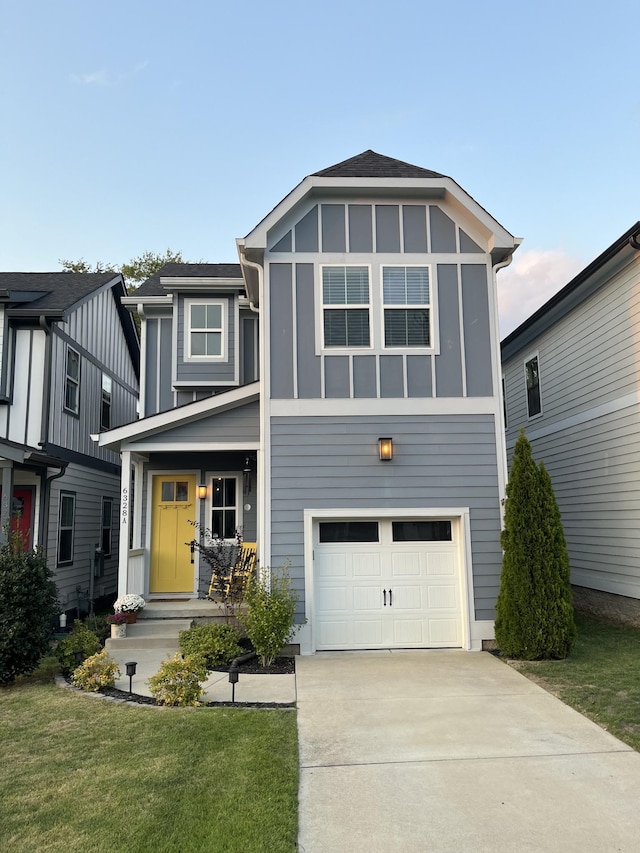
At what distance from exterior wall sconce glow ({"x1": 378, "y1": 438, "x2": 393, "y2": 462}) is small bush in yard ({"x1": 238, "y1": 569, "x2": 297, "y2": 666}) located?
228cm

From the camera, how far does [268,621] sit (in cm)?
734

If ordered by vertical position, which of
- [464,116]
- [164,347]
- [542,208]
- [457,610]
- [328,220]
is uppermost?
[464,116]

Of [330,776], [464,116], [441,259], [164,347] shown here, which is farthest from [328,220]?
[330,776]

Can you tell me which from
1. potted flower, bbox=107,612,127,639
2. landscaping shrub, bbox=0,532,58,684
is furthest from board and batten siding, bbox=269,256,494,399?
potted flower, bbox=107,612,127,639

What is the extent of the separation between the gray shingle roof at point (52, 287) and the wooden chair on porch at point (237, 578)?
5.33 metres

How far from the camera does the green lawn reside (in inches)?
130

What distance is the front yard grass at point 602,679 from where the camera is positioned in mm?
5199

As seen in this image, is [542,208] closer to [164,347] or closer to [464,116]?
[464,116]

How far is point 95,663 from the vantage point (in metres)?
6.49

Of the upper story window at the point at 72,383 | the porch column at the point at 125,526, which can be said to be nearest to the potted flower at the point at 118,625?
the porch column at the point at 125,526

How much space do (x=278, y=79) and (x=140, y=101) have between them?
3368 mm

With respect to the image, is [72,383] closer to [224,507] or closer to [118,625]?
[224,507]

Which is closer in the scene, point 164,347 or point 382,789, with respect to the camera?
point 382,789

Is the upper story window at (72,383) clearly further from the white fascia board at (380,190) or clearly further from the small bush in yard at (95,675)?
the small bush in yard at (95,675)
